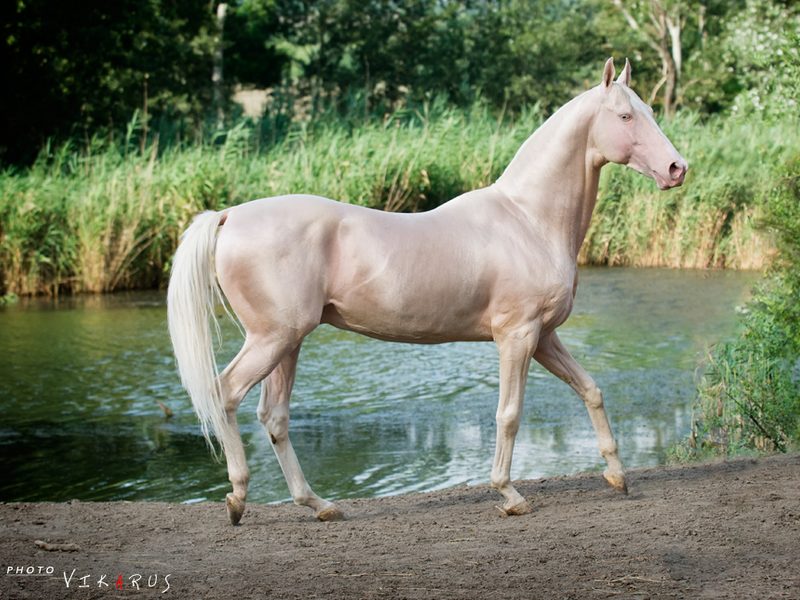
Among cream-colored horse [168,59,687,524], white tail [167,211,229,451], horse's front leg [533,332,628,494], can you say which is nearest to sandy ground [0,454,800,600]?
horse's front leg [533,332,628,494]

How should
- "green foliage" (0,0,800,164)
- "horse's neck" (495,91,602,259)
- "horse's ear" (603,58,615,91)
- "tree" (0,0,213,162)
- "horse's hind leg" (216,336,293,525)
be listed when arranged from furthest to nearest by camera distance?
"green foliage" (0,0,800,164) < "tree" (0,0,213,162) < "horse's neck" (495,91,602,259) < "horse's ear" (603,58,615,91) < "horse's hind leg" (216,336,293,525)

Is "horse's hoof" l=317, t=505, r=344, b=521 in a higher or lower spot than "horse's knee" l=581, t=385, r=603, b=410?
lower

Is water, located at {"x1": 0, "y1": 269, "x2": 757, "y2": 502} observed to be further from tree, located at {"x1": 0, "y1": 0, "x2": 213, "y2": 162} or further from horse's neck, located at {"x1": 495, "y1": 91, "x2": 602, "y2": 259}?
tree, located at {"x1": 0, "y1": 0, "x2": 213, "y2": 162}

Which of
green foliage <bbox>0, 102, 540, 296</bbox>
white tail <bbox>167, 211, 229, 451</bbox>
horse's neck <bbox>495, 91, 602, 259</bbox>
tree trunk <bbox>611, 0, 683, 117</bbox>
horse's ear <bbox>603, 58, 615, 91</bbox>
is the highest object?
horse's ear <bbox>603, 58, 615, 91</bbox>

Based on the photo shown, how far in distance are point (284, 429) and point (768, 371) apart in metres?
3.98

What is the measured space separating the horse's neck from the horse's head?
0.12 metres

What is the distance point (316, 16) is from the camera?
42.5 m

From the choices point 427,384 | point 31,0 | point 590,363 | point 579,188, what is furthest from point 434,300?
point 31,0

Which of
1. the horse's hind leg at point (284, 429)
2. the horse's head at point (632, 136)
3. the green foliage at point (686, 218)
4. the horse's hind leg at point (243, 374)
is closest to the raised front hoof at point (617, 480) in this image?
the horse's hind leg at point (284, 429)

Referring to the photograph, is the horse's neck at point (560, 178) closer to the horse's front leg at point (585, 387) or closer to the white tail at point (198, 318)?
the horse's front leg at point (585, 387)

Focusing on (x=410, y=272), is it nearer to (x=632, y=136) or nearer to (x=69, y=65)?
(x=632, y=136)

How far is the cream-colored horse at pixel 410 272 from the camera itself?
5.46 metres

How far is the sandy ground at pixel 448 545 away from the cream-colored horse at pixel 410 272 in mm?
329

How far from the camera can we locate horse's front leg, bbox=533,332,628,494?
606 centimetres
